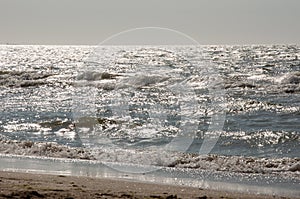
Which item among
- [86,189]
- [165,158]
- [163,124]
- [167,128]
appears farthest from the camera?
[163,124]

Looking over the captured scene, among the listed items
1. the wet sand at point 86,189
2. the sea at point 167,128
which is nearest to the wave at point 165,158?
the sea at point 167,128

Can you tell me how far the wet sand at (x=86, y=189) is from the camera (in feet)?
26.1

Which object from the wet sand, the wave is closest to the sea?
the wave

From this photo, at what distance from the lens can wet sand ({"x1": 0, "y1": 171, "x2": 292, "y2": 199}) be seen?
7.95 metres

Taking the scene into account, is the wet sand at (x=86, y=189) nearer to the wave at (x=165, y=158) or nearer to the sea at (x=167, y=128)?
the sea at (x=167, y=128)

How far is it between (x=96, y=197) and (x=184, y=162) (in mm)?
5912

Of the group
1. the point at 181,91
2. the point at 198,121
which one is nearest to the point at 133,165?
the point at 198,121

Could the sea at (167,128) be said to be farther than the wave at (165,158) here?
Yes

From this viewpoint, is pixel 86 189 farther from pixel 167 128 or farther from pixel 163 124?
pixel 163 124

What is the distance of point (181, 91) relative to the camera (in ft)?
124

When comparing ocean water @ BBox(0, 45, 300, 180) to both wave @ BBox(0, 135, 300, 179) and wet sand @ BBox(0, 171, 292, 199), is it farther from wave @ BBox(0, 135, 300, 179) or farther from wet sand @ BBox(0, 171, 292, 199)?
wet sand @ BBox(0, 171, 292, 199)

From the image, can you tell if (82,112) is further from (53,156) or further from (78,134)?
(53,156)

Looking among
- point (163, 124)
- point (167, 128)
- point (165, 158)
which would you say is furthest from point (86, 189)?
point (163, 124)

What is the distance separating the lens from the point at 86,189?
28.6 ft
